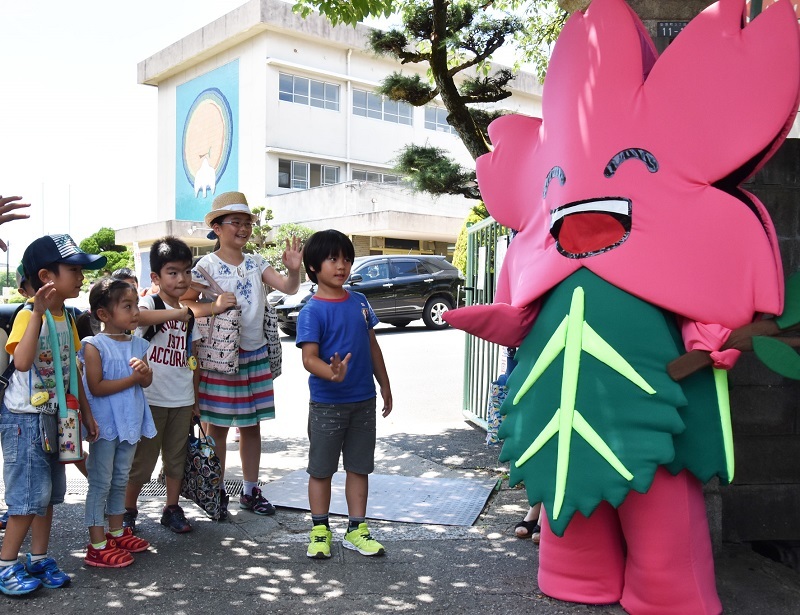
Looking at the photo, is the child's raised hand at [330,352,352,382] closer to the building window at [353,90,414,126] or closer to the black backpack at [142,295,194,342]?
the black backpack at [142,295,194,342]

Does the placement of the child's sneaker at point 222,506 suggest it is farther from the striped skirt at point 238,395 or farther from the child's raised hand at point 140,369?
the child's raised hand at point 140,369

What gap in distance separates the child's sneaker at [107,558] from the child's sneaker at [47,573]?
0.21 meters

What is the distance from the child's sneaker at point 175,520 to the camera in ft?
14.4

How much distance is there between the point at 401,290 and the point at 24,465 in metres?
12.5

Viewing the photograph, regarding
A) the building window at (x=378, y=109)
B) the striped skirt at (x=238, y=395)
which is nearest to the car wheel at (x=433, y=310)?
the striped skirt at (x=238, y=395)

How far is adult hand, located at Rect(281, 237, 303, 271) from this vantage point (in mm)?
4613

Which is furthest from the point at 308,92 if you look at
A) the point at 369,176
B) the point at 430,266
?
the point at 430,266

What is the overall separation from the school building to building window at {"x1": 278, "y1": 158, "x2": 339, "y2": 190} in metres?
0.04

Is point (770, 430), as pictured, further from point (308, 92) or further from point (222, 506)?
point (308, 92)

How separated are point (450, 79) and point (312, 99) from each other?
24.1m

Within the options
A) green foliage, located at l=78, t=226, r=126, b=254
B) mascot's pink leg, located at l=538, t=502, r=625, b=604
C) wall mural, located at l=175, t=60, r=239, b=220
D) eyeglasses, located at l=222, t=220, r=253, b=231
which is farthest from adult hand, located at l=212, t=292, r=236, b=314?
green foliage, located at l=78, t=226, r=126, b=254

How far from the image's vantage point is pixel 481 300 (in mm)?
6988

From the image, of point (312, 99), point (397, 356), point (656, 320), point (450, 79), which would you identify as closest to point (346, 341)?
point (656, 320)

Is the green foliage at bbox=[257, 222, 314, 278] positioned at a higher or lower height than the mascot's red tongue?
higher
